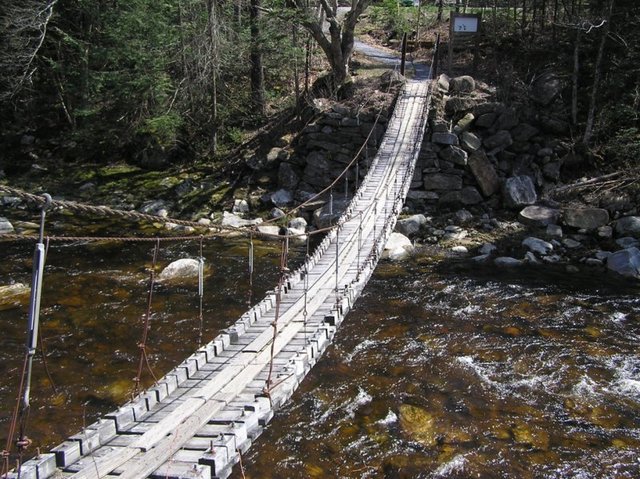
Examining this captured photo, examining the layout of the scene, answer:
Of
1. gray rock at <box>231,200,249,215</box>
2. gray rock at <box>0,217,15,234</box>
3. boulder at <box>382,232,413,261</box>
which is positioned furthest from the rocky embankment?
gray rock at <box>0,217,15,234</box>

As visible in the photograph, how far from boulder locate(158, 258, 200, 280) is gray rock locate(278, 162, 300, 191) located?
15.4 feet

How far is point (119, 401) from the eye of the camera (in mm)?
6270

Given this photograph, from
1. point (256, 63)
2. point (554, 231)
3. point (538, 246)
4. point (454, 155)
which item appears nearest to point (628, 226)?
point (554, 231)

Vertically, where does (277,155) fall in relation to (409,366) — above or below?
above

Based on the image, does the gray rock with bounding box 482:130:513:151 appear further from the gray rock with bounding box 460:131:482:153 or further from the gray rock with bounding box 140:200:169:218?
the gray rock with bounding box 140:200:169:218

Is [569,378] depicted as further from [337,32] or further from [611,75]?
[337,32]

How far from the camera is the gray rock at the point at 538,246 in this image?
1135 cm

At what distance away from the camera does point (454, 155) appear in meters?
13.8

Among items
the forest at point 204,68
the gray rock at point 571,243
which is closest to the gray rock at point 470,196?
the gray rock at point 571,243

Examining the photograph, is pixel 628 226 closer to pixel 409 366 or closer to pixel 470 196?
pixel 470 196

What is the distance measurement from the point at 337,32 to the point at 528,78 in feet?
17.0

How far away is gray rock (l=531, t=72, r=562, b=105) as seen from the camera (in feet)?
47.5

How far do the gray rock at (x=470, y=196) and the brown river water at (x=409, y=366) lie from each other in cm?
310

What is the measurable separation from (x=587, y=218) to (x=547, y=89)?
410 cm
